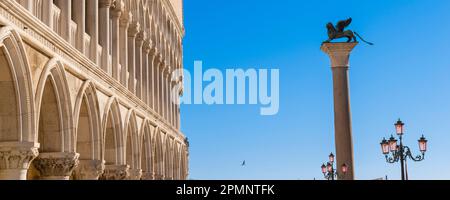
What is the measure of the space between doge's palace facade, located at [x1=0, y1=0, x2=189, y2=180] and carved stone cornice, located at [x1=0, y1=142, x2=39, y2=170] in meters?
0.02

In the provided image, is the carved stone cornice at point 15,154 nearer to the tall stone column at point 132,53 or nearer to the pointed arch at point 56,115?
the pointed arch at point 56,115

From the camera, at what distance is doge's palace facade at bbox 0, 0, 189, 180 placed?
16672 millimetres

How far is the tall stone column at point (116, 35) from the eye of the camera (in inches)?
1076

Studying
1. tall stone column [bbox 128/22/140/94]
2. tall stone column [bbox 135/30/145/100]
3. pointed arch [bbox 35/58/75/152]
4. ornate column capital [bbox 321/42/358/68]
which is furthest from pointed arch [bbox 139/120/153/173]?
pointed arch [bbox 35/58/75/152]

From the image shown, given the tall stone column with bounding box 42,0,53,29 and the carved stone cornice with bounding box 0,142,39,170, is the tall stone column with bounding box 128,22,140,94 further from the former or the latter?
the carved stone cornice with bounding box 0,142,39,170

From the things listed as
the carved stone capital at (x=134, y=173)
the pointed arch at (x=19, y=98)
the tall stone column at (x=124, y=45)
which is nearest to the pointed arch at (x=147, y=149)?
the carved stone capital at (x=134, y=173)

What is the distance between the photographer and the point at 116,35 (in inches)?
→ 1104

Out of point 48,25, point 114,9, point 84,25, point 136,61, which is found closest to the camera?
point 48,25

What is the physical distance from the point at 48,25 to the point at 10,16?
3.35 m

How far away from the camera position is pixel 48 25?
19.0 m

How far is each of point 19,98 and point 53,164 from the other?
356 centimetres
